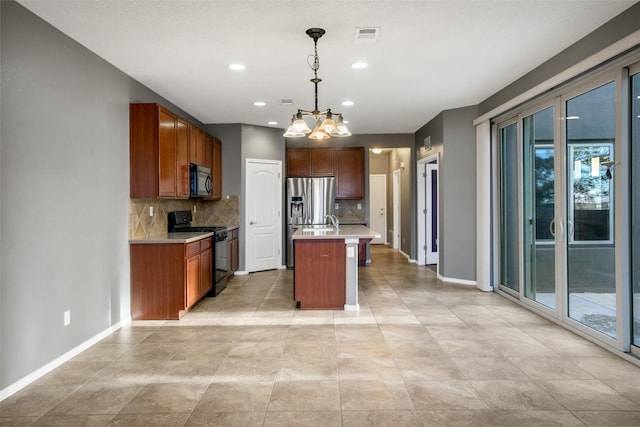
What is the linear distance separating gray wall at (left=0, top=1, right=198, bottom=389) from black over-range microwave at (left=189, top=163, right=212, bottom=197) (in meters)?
1.18

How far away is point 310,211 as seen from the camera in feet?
25.1

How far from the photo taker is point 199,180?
5398 mm

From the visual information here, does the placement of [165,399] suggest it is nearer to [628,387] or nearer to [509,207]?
[628,387]

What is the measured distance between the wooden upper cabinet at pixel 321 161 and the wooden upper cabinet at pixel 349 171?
6.2 inches

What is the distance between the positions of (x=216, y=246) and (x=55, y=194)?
2.36 metres

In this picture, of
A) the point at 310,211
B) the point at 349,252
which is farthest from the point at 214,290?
the point at 310,211

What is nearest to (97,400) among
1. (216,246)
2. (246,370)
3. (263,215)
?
(246,370)

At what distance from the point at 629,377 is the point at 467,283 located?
3222 millimetres

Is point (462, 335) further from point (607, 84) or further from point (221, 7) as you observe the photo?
point (221, 7)

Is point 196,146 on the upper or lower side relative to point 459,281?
upper

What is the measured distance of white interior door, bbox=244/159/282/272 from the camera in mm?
7020

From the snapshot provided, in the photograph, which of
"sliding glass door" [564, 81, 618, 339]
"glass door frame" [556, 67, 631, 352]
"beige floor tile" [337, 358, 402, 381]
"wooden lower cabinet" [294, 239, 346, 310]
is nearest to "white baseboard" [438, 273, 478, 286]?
"sliding glass door" [564, 81, 618, 339]

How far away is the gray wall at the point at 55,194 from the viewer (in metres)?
2.65

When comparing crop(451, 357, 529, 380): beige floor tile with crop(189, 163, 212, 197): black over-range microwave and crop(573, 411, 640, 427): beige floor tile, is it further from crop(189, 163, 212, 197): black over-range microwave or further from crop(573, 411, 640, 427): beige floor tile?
crop(189, 163, 212, 197): black over-range microwave
